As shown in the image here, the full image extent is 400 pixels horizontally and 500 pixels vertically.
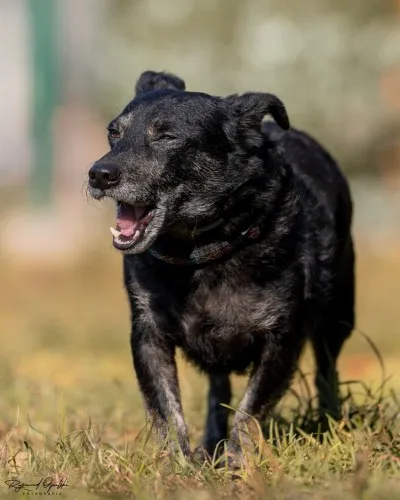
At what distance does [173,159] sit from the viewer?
5160mm

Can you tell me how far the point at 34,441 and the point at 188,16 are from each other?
46.0ft

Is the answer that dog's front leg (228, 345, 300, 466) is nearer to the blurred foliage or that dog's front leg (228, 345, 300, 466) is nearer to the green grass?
the green grass

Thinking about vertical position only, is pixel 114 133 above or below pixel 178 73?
below

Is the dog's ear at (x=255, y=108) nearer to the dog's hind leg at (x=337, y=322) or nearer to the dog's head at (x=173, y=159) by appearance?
the dog's head at (x=173, y=159)

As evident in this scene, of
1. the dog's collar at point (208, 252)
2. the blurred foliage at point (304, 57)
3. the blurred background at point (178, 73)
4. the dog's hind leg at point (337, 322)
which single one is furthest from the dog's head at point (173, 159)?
the blurred foliage at point (304, 57)

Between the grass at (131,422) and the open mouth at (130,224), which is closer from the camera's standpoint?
the grass at (131,422)

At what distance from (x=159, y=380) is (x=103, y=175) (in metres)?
0.91

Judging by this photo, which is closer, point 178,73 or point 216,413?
point 216,413

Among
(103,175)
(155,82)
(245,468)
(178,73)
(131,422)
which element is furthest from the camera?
(178,73)

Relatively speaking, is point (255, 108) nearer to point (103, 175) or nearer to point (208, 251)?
point (208, 251)

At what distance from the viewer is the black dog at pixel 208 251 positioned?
16.8 feet
